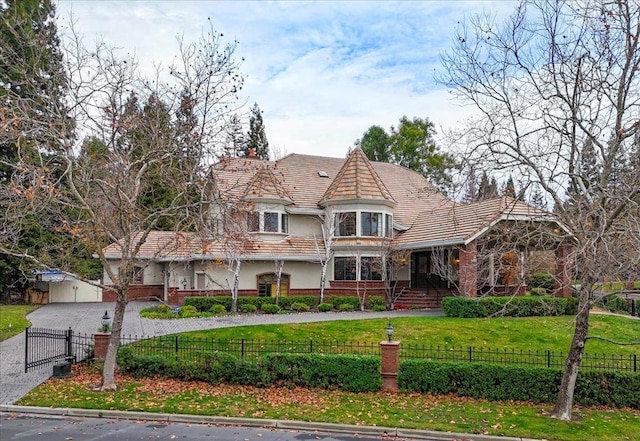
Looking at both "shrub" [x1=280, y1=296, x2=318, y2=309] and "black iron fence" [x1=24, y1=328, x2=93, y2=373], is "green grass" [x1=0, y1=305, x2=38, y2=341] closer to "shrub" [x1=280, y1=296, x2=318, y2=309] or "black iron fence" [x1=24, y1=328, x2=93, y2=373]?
"black iron fence" [x1=24, y1=328, x2=93, y2=373]

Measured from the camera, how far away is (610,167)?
35.7ft

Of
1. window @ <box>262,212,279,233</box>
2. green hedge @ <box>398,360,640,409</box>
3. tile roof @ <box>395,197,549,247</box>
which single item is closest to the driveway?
tile roof @ <box>395,197,549,247</box>

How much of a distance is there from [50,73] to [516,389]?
14.4m

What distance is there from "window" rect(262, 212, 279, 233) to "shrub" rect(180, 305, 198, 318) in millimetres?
6397

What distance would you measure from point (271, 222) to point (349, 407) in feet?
58.2

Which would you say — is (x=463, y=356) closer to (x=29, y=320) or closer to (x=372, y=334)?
(x=372, y=334)

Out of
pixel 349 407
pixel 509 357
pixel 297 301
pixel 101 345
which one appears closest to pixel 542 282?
pixel 297 301

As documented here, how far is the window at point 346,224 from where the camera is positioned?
94.0 feet

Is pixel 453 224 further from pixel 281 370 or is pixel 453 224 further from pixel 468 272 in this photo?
pixel 281 370

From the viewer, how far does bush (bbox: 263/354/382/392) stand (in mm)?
13312

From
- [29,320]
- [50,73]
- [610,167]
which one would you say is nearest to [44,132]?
[50,73]

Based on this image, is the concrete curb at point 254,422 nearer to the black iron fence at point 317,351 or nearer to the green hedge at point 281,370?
the green hedge at point 281,370

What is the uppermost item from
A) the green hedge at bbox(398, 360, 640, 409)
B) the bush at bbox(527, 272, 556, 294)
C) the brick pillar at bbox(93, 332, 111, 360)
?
the bush at bbox(527, 272, 556, 294)

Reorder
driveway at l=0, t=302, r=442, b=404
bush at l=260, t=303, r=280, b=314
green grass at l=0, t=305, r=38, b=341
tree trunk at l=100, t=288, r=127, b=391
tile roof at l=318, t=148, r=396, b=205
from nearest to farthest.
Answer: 1. tree trunk at l=100, t=288, r=127, b=391
2. driveway at l=0, t=302, r=442, b=404
3. green grass at l=0, t=305, r=38, b=341
4. bush at l=260, t=303, r=280, b=314
5. tile roof at l=318, t=148, r=396, b=205
